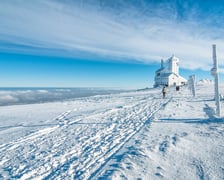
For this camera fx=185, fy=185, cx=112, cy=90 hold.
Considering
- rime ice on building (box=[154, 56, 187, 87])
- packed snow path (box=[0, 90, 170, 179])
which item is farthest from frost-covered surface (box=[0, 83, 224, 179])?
rime ice on building (box=[154, 56, 187, 87])

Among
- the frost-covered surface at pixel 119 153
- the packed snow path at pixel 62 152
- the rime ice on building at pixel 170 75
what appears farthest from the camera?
the rime ice on building at pixel 170 75

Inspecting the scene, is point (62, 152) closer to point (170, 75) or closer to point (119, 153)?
point (119, 153)

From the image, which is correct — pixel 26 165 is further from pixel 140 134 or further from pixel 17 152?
pixel 140 134

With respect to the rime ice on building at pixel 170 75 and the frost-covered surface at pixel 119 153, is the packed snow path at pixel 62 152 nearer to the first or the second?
the frost-covered surface at pixel 119 153

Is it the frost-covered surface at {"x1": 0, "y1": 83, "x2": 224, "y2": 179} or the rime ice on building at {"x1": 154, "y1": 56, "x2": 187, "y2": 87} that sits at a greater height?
the rime ice on building at {"x1": 154, "y1": 56, "x2": 187, "y2": 87}

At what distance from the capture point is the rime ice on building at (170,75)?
66.5 m

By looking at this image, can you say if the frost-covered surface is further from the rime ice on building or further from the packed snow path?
the rime ice on building

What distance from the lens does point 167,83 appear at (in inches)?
2591

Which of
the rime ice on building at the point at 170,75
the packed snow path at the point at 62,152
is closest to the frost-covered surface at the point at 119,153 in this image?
the packed snow path at the point at 62,152

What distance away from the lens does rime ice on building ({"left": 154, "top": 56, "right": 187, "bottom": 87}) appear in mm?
66512

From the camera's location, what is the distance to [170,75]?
66438 mm

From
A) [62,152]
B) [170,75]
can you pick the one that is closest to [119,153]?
[62,152]

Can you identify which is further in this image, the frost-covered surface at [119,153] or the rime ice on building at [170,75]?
the rime ice on building at [170,75]

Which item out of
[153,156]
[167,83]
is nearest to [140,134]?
[153,156]
